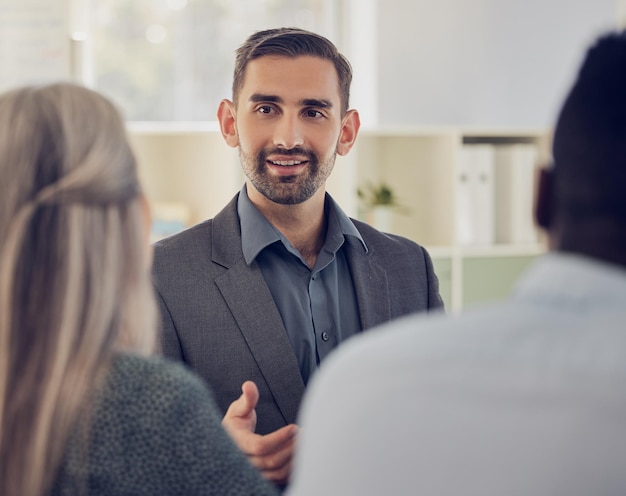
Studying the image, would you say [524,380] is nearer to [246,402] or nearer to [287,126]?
[246,402]

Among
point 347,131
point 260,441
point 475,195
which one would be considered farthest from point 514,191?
point 260,441

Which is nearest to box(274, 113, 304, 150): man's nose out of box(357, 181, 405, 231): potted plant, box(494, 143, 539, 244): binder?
box(357, 181, 405, 231): potted plant

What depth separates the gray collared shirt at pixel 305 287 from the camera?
72.7 inches

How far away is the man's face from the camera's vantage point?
194cm

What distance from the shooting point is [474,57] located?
4398mm

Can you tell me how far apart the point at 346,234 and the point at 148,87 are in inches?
99.5

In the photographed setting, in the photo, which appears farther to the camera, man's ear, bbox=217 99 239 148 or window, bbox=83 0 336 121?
window, bbox=83 0 336 121

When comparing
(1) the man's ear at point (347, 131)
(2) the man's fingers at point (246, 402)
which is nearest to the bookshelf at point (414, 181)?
(1) the man's ear at point (347, 131)

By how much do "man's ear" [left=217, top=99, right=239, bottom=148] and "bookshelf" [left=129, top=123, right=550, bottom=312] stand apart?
165 cm

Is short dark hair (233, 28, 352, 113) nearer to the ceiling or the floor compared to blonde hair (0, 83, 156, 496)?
nearer to the ceiling

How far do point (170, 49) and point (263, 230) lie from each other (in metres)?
2.60

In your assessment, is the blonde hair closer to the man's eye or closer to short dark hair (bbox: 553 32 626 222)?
short dark hair (bbox: 553 32 626 222)

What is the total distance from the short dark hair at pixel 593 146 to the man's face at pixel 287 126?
1.14 metres

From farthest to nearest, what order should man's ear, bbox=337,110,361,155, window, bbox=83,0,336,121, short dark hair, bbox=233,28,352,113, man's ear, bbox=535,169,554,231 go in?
window, bbox=83,0,336,121 → man's ear, bbox=337,110,361,155 → short dark hair, bbox=233,28,352,113 → man's ear, bbox=535,169,554,231
